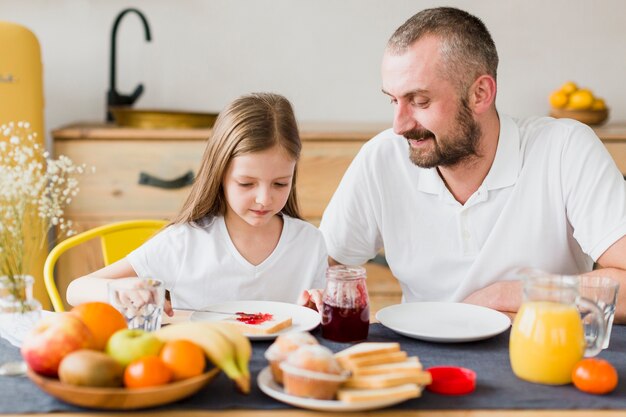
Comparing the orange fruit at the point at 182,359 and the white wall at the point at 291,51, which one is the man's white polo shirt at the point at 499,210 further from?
the white wall at the point at 291,51

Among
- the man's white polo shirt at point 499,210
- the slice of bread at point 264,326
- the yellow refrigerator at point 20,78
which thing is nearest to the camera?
the slice of bread at point 264,326

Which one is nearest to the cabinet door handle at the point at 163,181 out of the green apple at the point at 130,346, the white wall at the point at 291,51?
the white wall at the point at 291,51

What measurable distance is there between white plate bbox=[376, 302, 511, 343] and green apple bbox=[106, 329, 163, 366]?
1.69 feet

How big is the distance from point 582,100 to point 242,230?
1.90 meters

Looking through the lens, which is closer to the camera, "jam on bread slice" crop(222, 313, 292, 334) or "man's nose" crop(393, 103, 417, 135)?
"jam on bread slice" crop(222, 313, 292, 334)

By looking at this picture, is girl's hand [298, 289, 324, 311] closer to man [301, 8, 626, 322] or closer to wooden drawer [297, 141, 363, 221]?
man [301, 8, 626, 322]

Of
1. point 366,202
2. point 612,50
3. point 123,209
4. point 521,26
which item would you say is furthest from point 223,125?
point 612,50

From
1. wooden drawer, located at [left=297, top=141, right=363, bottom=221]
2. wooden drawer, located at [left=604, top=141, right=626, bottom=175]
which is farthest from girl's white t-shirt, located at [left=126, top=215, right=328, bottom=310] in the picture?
wooden drawer, located at [left=604, top=141, right=626, bottom=175]

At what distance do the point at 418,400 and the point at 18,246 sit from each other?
2.20 ft

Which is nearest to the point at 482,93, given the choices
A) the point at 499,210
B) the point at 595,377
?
the point at 499,210

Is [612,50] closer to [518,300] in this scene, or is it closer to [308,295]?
[518,300]

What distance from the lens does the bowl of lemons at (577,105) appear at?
341 centimetres

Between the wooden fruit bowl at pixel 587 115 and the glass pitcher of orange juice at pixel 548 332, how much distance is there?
2.20 m

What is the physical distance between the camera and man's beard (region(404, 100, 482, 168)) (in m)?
2.05
